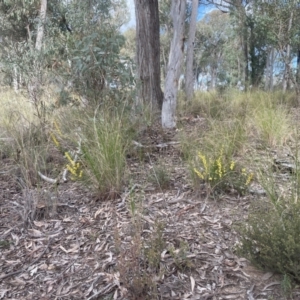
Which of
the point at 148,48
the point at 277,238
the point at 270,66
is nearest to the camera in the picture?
the point at 277,238

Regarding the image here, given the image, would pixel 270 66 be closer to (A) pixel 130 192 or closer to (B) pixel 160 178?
(B) pixel 160 178

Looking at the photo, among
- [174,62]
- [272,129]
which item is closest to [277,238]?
[272,129]

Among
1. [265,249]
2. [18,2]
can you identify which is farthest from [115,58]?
[18,2]

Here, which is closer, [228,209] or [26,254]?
[26,254]

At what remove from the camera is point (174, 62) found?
3.94m

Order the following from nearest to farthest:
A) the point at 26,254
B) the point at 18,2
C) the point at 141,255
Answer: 1. the point at 141,255
2. the point at 26,254
3. the point at 18,2

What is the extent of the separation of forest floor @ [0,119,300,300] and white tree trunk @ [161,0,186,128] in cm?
155

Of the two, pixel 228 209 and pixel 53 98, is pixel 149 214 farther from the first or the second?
pixel 53 98

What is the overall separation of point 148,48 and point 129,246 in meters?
3.90

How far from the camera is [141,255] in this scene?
5.63 feet

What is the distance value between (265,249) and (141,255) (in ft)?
2.09

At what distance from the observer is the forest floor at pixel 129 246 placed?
155 centimetres

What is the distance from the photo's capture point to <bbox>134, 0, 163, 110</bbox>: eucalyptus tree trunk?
16.2 feet

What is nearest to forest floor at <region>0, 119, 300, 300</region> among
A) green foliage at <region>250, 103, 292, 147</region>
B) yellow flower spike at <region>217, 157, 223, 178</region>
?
yellow flower spike at <region>217, 157, 223, 178</region>
